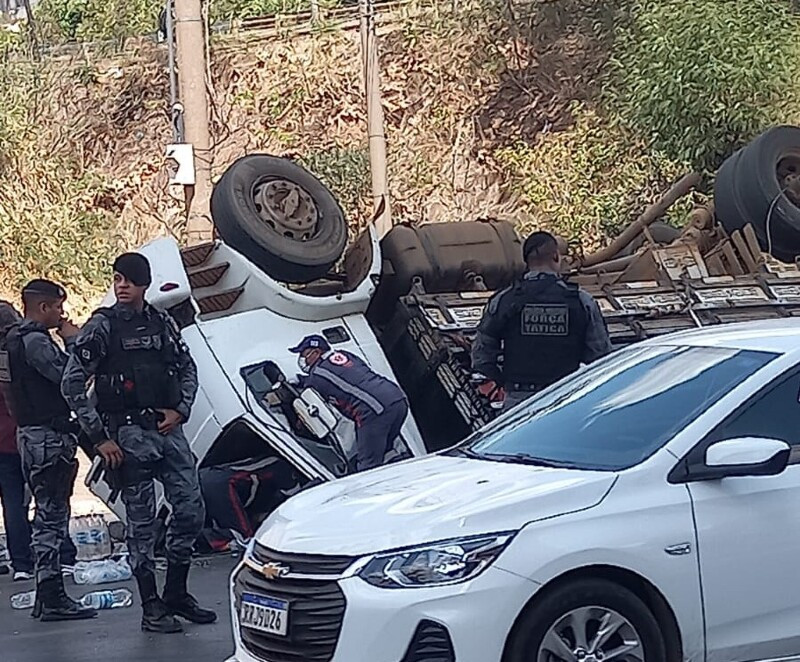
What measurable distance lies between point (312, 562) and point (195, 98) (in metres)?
7.59

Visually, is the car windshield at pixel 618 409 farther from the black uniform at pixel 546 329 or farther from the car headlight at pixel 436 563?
the black uniform at pixel 546 329

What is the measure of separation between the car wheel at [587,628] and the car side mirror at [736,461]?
0.48m

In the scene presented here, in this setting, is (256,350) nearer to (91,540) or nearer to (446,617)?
(91,540)

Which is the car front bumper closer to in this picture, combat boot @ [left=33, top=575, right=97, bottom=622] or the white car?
the white car

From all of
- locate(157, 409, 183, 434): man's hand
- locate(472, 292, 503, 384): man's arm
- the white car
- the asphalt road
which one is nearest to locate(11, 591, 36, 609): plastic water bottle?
the asphalt road

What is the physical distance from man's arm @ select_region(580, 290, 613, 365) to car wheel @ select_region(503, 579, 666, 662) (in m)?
3.47

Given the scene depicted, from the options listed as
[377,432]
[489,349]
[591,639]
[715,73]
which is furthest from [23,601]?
[715,73]

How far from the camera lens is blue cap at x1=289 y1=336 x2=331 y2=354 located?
959 centimetres

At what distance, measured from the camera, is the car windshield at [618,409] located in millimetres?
5520

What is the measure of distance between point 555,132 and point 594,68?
1220mm

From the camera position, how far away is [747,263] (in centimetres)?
1134

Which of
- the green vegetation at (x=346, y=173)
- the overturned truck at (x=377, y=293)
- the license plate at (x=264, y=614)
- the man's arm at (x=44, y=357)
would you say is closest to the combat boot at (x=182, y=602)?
the overturned truck at (x=377, y=293)

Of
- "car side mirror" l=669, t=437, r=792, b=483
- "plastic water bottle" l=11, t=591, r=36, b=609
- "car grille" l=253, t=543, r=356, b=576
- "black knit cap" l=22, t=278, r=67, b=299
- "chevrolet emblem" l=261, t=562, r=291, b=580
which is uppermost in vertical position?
"black knit cap" l=22, t=278, r=67, b=299

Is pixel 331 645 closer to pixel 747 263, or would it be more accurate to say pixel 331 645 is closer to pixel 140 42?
pixel 747 263
